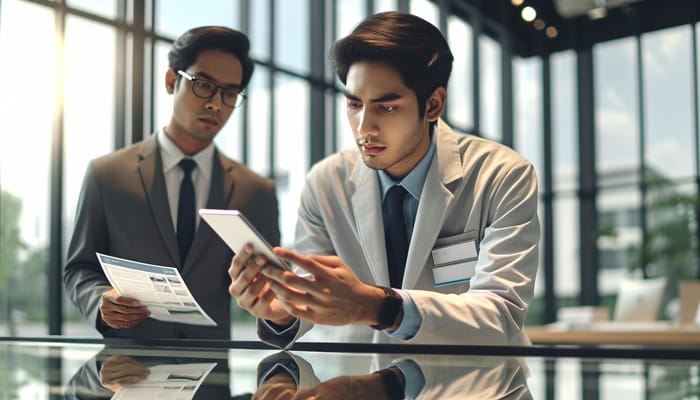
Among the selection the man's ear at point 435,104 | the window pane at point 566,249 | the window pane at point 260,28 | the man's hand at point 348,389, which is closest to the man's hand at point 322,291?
the man's hand at point 348,389

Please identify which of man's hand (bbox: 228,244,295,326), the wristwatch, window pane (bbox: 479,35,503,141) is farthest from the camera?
window pane (bbox: 479,35,503,141)

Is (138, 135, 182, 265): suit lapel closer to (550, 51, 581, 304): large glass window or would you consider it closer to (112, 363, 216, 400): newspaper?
(112, 363, 216, 400): newspaper

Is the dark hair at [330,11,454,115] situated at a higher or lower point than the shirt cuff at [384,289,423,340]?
higher

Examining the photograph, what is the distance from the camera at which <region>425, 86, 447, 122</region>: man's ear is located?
2062 millimetres

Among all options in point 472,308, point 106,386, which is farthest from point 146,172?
point 106,386

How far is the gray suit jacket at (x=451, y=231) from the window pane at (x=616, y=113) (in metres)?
10.1

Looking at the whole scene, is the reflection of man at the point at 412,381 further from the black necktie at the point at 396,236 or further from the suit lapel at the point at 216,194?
the suit lapel at the point at 216,194

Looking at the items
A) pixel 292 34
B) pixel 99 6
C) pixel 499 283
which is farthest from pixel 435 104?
pixel 292 34

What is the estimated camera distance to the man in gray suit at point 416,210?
1647 millimetres

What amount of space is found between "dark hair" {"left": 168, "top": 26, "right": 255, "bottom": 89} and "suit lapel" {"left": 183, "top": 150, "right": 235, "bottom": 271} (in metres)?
0.29

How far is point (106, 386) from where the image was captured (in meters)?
0.97

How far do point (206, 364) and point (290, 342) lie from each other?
1.52 feet

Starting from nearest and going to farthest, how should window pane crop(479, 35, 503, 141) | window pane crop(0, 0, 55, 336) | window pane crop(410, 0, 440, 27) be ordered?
window pane crop(0, 0, 55, 336), window pane crop(410, 0, 440, 27), window pane crop(479, 35, 503, 141)

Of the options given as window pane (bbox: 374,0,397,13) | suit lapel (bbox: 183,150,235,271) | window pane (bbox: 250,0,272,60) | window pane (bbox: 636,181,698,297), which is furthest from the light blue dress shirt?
window pane (bbox: 636,181,698,297)
